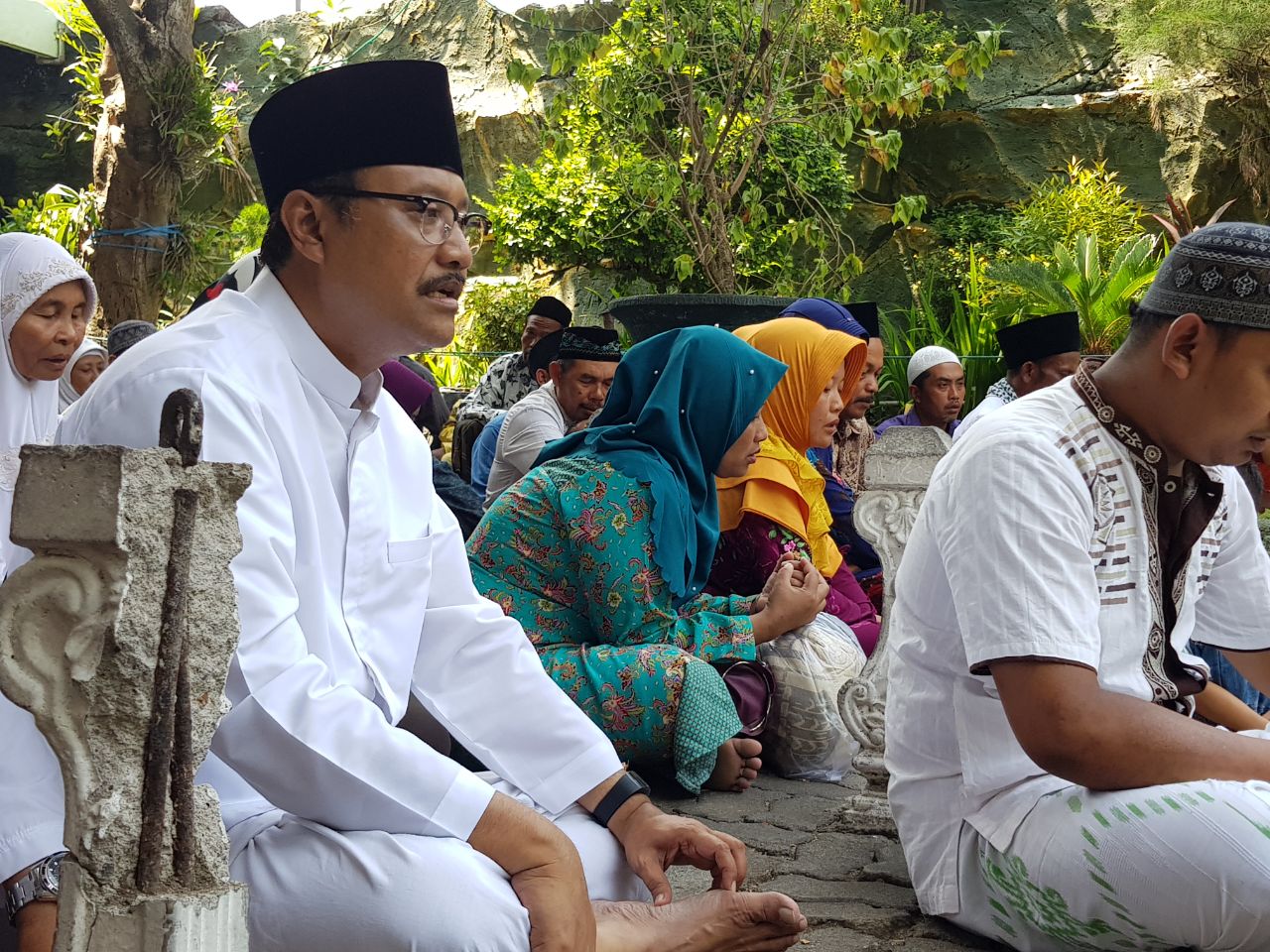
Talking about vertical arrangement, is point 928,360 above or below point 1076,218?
below

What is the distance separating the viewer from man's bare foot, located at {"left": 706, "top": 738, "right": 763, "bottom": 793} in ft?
13.8

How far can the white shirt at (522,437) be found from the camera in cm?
609

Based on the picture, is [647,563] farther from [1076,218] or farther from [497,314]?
[497,314]

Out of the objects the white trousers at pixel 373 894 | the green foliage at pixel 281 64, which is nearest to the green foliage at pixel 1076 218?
the green foliage at pixel 281 64

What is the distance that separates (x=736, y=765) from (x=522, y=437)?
238cm

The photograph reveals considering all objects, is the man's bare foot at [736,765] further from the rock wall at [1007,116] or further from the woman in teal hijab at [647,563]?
the rock wall at [1007,116]

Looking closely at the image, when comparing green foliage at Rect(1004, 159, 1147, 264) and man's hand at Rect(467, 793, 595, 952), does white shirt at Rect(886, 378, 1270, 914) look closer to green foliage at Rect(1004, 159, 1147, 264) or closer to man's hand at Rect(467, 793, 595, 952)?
man's hand at Rect(467, 793, 595, 952)

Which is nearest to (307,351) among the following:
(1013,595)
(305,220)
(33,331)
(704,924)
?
(305,220)

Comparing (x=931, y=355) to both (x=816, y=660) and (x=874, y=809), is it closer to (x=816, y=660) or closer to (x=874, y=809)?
(x=816, y=660)

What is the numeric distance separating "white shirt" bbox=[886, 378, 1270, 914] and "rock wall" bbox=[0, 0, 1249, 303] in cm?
1461

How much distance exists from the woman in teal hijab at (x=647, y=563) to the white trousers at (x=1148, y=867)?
5.08 ft

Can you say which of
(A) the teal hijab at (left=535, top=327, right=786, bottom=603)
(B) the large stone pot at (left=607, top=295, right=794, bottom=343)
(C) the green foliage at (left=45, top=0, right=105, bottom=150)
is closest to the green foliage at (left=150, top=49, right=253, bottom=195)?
(C) the green foliage at (left=45, top=0, right=105, bottom=150)

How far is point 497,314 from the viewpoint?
53.5 feet

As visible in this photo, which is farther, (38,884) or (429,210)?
(429,210)
